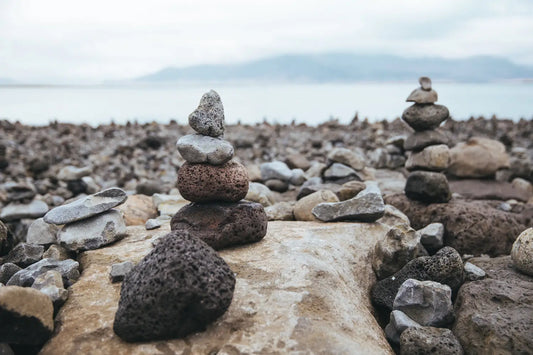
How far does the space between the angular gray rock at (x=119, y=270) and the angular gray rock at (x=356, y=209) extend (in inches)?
102

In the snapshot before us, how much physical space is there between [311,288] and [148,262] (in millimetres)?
1378

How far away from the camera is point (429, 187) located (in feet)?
22.2

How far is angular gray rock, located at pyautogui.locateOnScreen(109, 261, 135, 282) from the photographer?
425 centimetres

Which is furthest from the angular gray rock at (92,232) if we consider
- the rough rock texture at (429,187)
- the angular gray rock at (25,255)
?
the rough rock texture at (429,187)

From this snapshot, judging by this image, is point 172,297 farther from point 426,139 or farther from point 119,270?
point 426,139

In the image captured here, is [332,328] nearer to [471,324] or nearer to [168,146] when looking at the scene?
[471,324]

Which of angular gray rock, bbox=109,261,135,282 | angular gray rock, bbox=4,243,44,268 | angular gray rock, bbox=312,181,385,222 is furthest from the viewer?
angular gray rock, bbox=312,181,385,222

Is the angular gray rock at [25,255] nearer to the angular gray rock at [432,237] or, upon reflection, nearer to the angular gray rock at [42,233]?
the angular gray rock at [42,233]

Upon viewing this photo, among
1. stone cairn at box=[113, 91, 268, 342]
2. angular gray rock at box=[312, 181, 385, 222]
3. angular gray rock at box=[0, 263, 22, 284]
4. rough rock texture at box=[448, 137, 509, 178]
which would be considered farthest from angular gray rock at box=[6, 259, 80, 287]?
rough rock texture at box=[448, 137, 509, 178]

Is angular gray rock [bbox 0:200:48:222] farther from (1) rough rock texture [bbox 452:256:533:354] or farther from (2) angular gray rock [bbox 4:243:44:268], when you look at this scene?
(1) rough rock texture [bbox 452:256:533:354]

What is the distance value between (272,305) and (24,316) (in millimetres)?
1818

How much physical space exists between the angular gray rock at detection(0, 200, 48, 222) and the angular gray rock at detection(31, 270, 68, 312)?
4.83 meters

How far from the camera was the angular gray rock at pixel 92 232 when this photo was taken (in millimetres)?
5055

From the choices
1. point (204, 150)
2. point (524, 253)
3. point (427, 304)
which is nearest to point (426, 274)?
point (427, 304)
